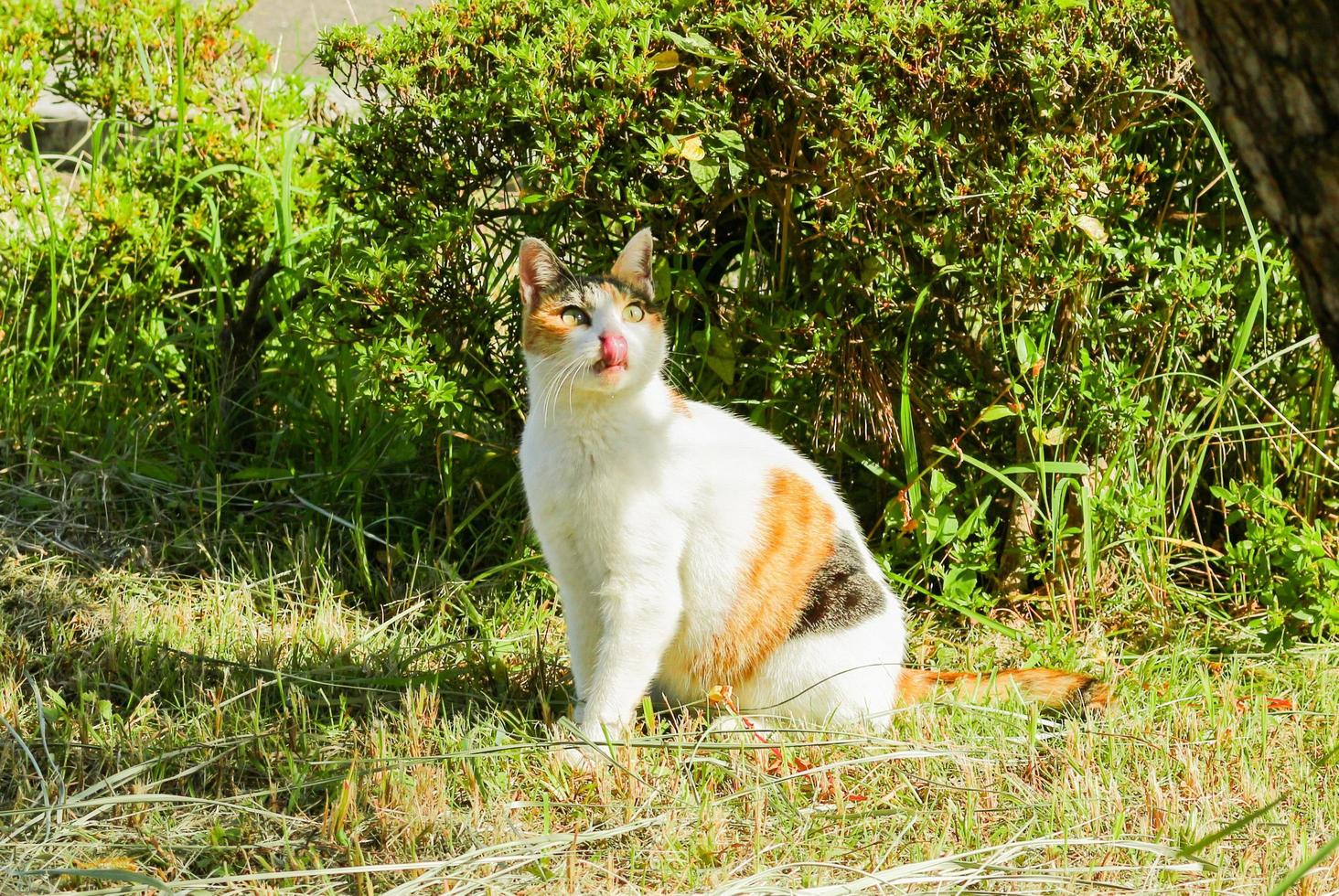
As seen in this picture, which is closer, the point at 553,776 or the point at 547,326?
the point at 553,776

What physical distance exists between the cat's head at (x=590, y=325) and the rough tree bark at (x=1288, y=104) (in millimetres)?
1581

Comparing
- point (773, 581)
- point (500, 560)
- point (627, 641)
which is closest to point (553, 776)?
point (627, 641)

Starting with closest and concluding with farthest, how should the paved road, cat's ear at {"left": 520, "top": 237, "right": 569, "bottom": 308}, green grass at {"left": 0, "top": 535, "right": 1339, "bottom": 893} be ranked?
green grass at {"left": 0, "top": 535, "right": 1339, "bottom": 893}
cat's ear at {"left": 520, "top": 237, "right": 569, "bottom": 308}
the paved road

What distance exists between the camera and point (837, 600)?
121 inches

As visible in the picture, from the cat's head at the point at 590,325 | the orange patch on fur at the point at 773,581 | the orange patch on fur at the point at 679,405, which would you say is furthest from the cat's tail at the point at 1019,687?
the cat's head at the point at 590,325

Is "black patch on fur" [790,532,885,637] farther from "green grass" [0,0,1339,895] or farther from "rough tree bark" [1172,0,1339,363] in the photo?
"rough tree bark" [1172,0,1339,363]

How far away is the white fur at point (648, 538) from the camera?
9.52ft

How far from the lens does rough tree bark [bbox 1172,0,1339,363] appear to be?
1.42 meters

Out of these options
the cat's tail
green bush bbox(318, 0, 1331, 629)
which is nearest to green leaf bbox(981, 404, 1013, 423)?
green bush bbox(318, 0, 1331, 629)

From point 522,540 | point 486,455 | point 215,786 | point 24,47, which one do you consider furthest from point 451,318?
point 24,47

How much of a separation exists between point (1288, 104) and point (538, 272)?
1.87 meters

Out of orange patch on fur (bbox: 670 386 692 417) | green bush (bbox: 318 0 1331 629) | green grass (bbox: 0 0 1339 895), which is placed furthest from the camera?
green bush (bbox: 318 0 1331 629)

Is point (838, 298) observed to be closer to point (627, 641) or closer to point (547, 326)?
point (547, 326)

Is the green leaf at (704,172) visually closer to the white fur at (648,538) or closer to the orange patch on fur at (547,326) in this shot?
the white fur at (648,538)
